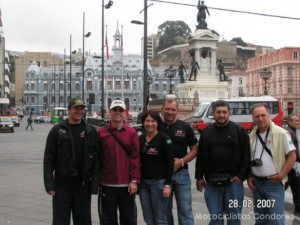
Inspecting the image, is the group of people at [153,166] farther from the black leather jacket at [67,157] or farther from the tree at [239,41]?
the tree at [239,41]

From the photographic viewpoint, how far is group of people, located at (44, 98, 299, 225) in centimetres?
548

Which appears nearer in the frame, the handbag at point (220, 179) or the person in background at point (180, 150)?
the handbag at point (220, 179)

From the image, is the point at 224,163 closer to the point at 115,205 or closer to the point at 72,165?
the point at 115,205

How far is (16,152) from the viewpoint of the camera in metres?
19.5

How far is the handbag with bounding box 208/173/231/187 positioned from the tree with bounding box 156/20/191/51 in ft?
454

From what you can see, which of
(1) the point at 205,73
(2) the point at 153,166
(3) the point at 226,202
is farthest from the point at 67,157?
(1) the point at 205,73

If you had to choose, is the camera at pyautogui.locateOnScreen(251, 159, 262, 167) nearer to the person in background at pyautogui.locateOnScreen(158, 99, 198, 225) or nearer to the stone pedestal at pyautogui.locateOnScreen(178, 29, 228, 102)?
→ the person in background at pyautogui.locateOnScreen(158, 99, 198, 225)

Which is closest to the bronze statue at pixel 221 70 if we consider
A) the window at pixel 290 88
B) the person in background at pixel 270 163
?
the person in background at pixel 270 163

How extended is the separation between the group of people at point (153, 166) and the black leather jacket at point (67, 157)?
11 millimetres

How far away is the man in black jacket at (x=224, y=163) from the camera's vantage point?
5453 millimetres

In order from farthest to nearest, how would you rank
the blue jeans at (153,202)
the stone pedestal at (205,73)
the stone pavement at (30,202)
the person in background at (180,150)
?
the stone pedestal at (205,73), the stone pavement at (30,202), the person in background at (180,150), the blue jeans at (153,202)

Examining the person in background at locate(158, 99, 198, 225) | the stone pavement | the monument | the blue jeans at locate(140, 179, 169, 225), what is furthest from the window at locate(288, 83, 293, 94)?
the blue jeans at locate(140, 179, 169, 225)

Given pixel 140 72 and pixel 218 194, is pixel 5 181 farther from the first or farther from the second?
pixel 140 72

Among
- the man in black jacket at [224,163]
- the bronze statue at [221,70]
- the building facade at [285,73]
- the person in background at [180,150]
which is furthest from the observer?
the building facade at [285,73]
